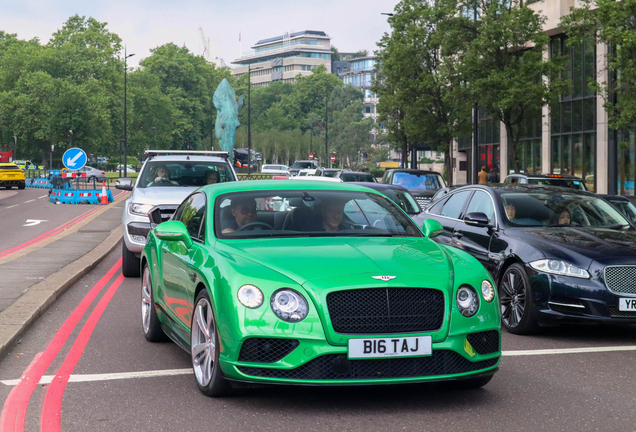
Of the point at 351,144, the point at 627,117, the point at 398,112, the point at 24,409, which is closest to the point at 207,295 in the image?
the point at 24,409

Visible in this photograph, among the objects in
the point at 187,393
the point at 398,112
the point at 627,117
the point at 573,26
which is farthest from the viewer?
the point at 398,112

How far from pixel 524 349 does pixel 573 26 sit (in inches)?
670

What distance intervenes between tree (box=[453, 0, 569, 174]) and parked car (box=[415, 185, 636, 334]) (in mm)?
18851

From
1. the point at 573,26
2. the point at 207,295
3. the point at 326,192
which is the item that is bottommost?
the point at 207,295

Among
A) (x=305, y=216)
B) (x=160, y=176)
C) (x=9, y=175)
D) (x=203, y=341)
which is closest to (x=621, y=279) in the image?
(x=305, y=216)

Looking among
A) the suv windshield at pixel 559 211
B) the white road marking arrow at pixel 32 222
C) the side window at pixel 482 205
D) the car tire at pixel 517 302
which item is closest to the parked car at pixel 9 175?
the white road marking arrow at pixel 32 222

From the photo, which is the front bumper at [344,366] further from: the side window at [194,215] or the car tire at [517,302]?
the car tire at [517,302]

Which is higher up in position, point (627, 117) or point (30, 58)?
point (30, 58)

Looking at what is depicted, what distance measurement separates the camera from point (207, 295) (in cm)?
541

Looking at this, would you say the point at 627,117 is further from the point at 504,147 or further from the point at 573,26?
the point at 504,147

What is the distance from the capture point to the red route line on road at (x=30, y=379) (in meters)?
4.92

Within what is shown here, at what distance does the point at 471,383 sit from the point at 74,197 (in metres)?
32.6

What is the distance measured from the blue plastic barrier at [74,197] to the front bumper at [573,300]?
101ft

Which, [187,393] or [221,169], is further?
[221,169]
